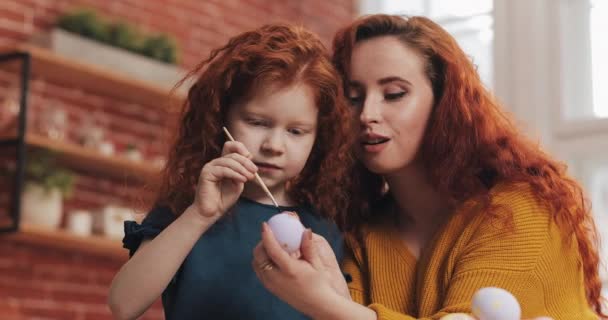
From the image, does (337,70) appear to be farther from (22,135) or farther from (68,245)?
(68,245)


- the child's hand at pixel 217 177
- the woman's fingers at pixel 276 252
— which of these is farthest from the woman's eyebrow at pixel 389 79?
the woman's fingers at pixel 276 252

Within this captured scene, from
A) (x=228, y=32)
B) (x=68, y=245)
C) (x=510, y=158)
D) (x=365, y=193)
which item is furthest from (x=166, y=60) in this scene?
(x=510, y=158)

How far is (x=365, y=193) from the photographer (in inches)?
76.4

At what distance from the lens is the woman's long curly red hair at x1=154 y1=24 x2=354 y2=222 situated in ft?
5.51

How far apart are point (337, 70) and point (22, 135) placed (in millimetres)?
1991

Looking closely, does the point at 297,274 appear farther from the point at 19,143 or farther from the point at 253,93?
the point at 19,143

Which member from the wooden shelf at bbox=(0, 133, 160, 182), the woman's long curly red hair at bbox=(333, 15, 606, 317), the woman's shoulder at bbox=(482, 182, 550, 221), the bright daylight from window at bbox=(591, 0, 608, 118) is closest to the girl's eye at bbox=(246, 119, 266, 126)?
the woman's long curly red hair at bbox=(333, 15, 606, 317)

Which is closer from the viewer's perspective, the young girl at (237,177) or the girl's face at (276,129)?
the young girl at (237,177)

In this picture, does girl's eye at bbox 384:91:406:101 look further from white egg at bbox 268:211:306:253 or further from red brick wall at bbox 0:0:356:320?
red brick wall at bbox 0:0:356:320

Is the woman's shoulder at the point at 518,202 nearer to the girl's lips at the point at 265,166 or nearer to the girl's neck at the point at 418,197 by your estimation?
Answer: the girl's neck at the point at 418,197

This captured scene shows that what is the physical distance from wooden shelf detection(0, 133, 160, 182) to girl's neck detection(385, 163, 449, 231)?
1.84 metres

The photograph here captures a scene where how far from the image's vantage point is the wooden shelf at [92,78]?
361cm

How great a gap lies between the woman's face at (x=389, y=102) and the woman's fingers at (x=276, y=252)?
0.46m

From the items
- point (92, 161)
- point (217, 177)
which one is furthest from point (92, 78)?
point (217, 177)
